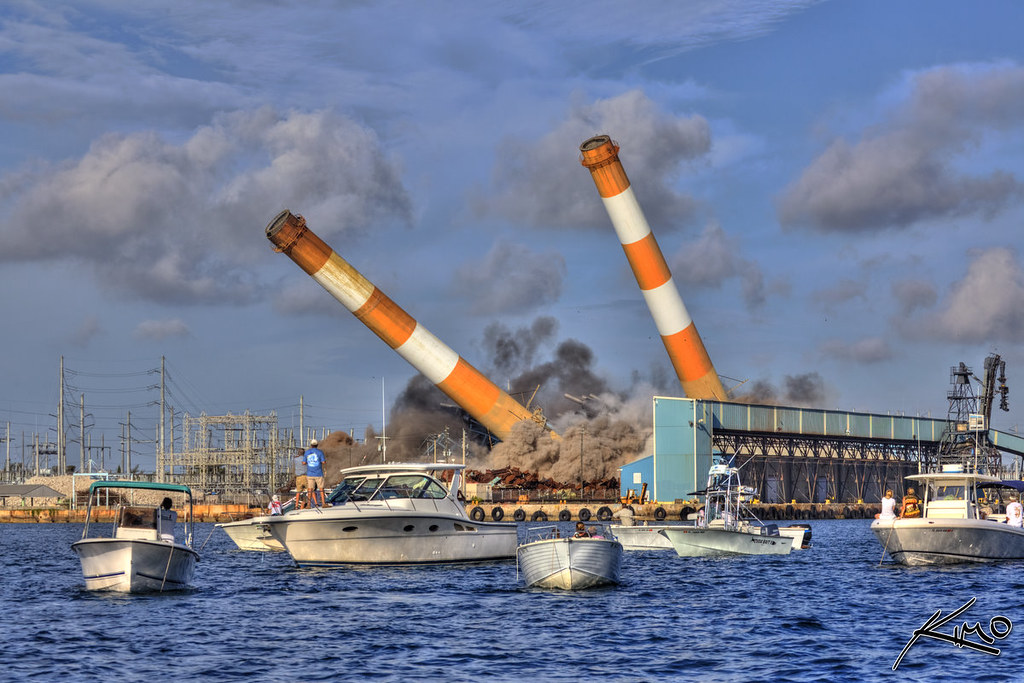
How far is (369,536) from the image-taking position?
140 ft

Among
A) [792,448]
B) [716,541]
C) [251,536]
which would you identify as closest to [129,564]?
[251,536]

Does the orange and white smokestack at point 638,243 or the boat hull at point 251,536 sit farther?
the orange and white smokestack at point 638,243

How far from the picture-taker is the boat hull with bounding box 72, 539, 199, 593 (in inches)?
1337

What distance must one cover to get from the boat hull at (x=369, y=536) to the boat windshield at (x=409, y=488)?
0.88 meters

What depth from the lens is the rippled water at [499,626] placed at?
77.6ft

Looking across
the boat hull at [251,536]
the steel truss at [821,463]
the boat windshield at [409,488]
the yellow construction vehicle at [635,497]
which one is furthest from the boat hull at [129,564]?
the steel truss at [821,463]

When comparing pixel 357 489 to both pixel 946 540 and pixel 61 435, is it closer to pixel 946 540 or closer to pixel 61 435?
pixel 946 540

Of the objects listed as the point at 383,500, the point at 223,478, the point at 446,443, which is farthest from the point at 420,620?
the point at 223,478

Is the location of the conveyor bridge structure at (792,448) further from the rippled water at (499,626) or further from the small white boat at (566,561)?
the small white boat at (566,561)

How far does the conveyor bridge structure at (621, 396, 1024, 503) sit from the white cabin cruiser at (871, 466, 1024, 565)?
4895cm

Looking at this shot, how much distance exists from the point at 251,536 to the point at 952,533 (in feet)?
105

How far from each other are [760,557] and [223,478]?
95.8 m

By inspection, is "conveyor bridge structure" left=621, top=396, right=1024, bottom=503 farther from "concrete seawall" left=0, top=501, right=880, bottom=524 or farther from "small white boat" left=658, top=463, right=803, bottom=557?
A: "small white boat" left=658, top=463, right=803, bottom=557

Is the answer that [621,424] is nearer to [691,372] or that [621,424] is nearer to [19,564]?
[691,372]
